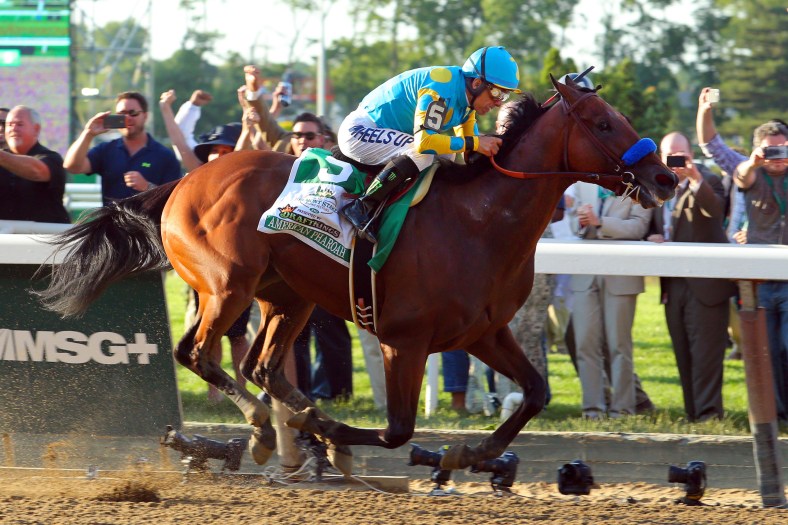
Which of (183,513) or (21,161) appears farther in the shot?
(21,161)

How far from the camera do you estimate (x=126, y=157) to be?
7.31m

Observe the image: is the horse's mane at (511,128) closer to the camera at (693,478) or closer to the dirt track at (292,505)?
the dirt track at (292,505)

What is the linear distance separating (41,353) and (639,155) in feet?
10.1

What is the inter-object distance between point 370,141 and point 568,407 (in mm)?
3120

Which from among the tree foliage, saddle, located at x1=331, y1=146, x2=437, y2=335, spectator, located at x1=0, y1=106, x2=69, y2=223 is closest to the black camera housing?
spectator, located at x1=0, y1=106, x2=69, y2=223

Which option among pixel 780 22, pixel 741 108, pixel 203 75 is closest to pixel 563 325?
pixel 741 108

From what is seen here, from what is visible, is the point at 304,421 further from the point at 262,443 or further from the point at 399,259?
the point at 399,259

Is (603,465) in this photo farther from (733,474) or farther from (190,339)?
(190,339)

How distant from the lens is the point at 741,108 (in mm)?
44719

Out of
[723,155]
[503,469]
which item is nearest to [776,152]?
[723,155]

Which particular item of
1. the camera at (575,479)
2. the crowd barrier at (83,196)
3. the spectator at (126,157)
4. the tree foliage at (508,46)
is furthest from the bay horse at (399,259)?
the tree foliage at (508,46)

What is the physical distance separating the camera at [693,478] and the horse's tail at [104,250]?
104 inches

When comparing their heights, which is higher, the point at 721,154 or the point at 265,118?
the point at 265,118

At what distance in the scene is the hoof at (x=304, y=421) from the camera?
5469 millimetres
